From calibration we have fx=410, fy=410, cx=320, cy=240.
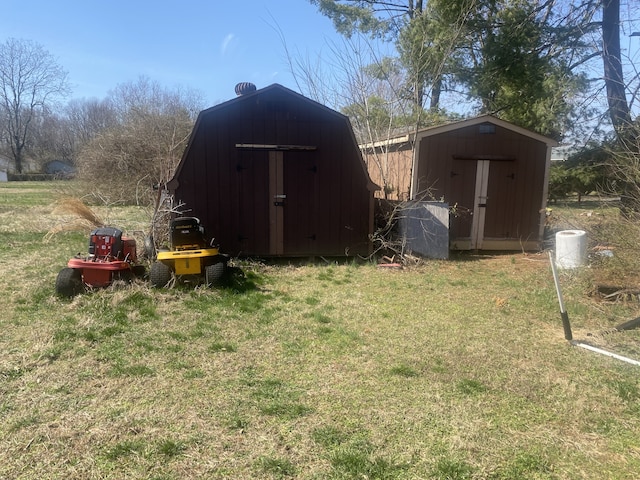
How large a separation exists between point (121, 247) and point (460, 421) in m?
4.44

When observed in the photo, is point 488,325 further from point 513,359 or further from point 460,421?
point 460,421

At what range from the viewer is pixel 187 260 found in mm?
5266

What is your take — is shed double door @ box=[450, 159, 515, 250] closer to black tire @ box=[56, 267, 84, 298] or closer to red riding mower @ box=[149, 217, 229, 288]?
red riding mower @ box=[149, 217, 229, 288]

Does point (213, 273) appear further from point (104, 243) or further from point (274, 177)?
point (274, 177)

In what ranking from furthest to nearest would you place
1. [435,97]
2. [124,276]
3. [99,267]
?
[435,97] < [124,276] < [99,267]

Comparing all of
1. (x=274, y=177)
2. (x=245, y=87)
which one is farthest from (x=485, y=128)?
(x=245, y=87)

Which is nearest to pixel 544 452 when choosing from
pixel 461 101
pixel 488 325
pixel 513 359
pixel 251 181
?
pixel 513 359

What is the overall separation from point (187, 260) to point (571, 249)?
20.3 ft

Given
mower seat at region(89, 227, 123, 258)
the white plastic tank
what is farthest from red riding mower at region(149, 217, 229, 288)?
the white plastic tank

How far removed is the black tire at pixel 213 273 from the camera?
5352 millimetres

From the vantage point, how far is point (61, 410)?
2.66 metres

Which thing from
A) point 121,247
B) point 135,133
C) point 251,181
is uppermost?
point 135,133

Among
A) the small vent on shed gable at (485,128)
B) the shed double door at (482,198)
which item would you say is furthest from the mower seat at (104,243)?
the small vent on shed gable at (485,128)

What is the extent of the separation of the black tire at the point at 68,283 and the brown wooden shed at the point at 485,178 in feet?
20.1
